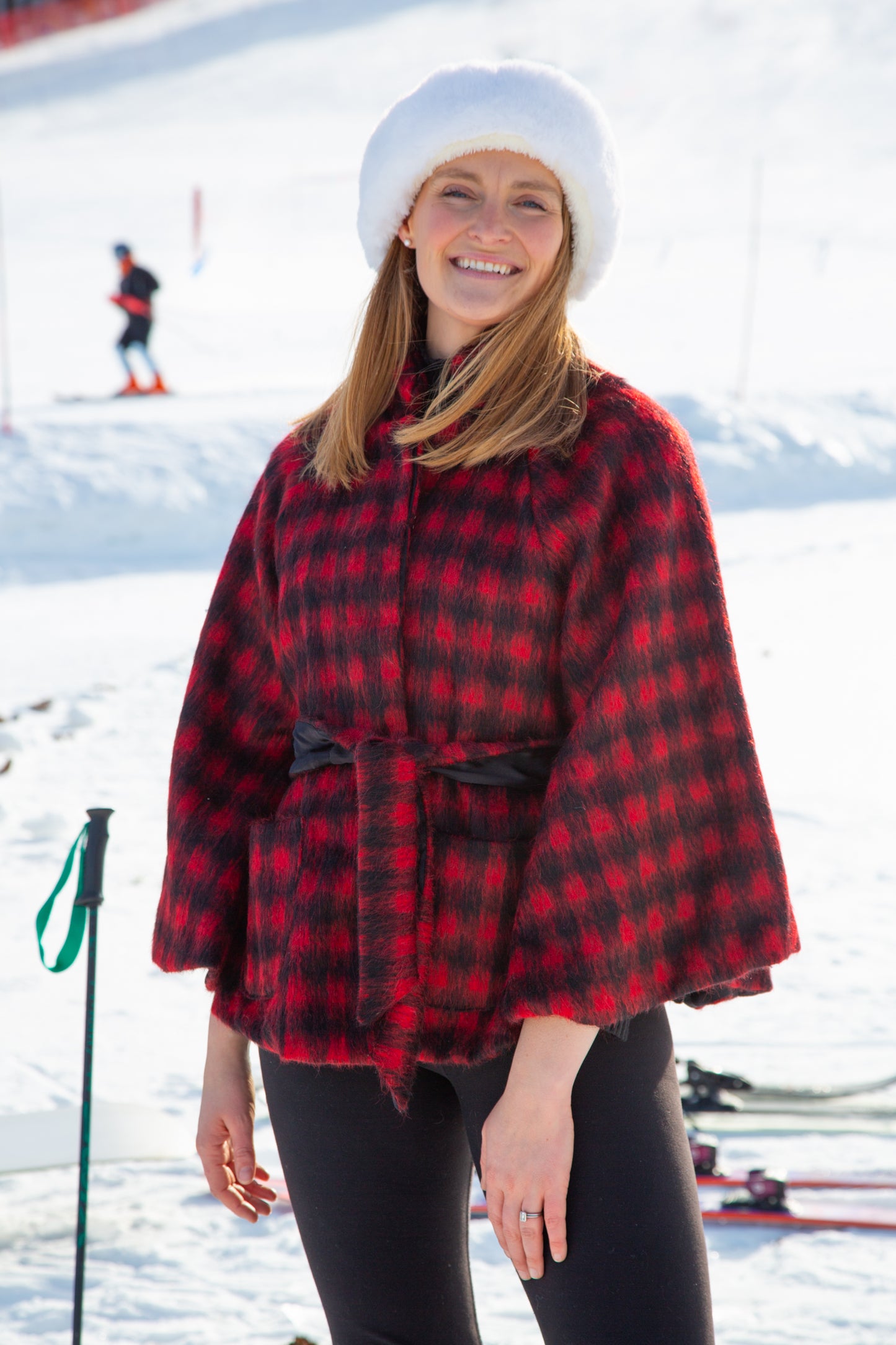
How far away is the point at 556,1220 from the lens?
1.11m

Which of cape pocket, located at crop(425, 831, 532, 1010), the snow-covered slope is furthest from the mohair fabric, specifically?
the snow-covered slope

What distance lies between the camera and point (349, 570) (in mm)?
1264

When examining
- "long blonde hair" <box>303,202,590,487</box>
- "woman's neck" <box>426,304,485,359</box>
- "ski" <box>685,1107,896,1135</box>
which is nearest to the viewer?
"long blonde hair" <box>303,202,590,487</box>

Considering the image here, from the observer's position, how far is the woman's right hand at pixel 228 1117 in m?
1.39

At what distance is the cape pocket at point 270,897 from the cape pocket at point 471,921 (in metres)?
0.15

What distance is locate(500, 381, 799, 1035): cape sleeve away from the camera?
1123 millimetres

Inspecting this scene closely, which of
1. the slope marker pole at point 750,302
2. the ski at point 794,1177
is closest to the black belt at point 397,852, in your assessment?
the ski at point 794,1177

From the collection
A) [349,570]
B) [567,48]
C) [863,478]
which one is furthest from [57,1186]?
[567,48]

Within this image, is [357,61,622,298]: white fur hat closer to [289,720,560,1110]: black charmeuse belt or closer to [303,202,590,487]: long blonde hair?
[303,202,590,487]: long blonde hair

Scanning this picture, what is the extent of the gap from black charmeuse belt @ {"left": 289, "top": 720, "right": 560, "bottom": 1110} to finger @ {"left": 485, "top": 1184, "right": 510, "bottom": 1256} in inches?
4.2

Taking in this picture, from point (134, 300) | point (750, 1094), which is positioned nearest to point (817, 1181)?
point (750, 1094)

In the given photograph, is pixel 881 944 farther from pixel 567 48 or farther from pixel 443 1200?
pixel 567 48

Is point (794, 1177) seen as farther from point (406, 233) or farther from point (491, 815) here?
point (406, 233)

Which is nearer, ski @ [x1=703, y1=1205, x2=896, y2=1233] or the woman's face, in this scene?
the woman's face
